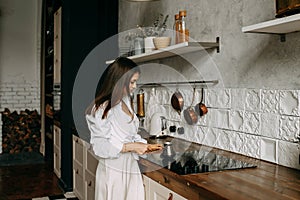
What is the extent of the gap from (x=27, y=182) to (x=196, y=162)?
10.1ft

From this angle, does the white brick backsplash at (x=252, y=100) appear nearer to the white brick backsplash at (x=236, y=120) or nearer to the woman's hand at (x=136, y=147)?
the white brick backsplash at (x=236, y=120)

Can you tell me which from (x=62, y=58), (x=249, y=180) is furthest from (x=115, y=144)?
(x=62, y=58)

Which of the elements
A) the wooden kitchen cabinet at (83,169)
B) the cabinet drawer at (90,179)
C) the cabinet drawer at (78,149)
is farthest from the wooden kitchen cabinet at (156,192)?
the cabinet drawer at (78,149)

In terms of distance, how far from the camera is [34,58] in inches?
260

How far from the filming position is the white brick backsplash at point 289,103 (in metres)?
1.88

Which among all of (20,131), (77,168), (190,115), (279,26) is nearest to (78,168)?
(77,168)

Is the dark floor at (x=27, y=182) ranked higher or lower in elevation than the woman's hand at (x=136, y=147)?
lower

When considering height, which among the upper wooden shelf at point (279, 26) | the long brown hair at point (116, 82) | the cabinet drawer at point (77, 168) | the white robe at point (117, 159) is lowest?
the cabinet drawer at point (77, 168)

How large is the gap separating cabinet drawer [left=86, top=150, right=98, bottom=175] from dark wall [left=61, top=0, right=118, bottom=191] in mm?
959

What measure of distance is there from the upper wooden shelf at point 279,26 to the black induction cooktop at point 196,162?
67 cm

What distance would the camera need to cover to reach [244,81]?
228cm

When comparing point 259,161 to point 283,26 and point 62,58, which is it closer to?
point 283,26

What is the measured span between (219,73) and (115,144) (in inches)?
33.4

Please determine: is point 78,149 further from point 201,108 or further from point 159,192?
point 159,192
